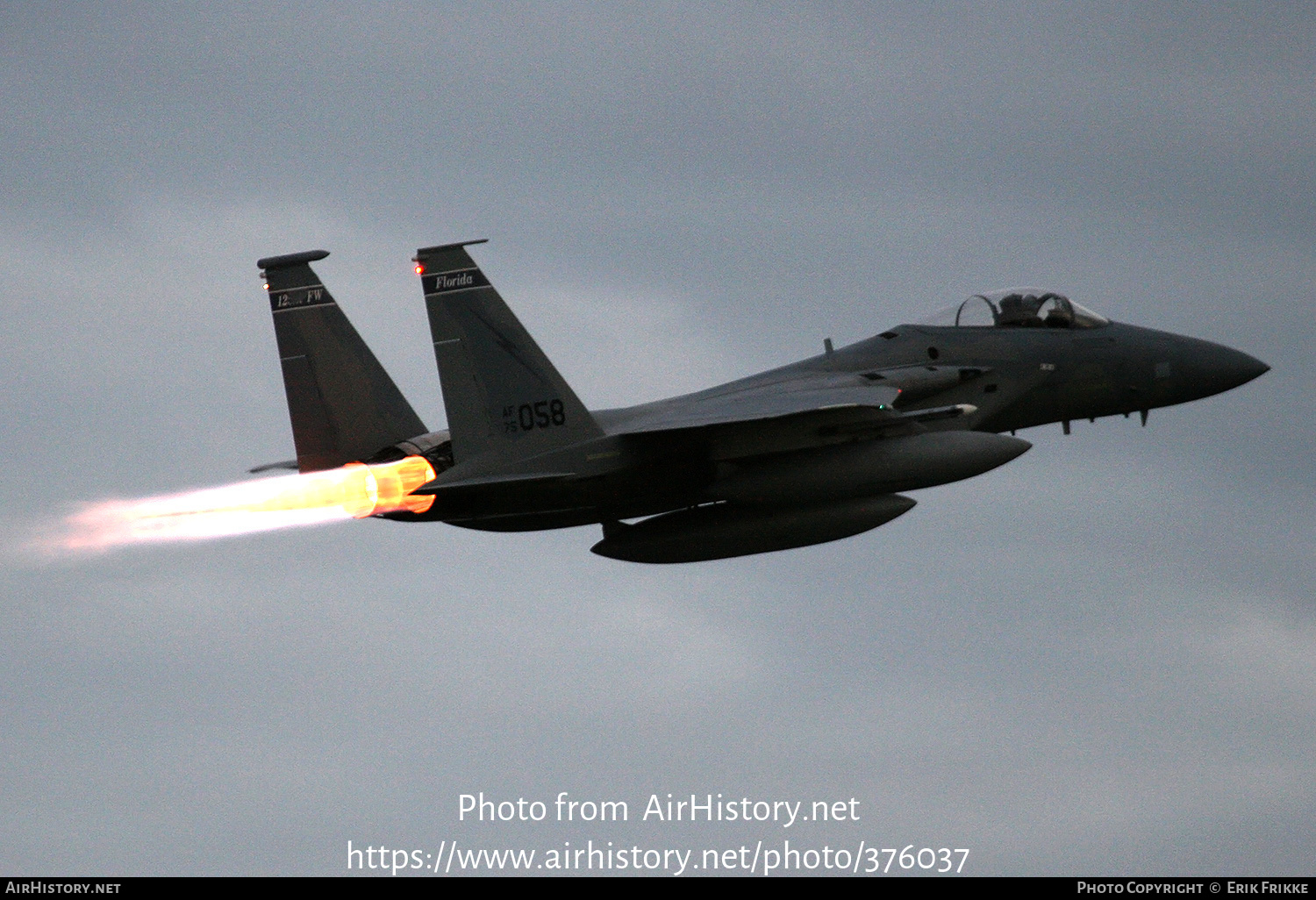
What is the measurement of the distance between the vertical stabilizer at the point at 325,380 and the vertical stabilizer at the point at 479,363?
128 inches

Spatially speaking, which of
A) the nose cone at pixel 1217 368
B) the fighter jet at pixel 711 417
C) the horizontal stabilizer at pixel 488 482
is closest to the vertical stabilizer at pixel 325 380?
the fighter jet at pixel 711 417

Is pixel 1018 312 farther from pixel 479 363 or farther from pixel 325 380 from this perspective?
pixel 325 380

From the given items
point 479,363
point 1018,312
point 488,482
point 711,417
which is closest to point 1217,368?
point 1018,312

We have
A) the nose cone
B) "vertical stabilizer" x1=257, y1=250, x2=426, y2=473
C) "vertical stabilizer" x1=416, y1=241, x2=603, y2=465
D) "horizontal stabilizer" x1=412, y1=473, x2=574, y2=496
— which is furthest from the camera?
the nose cone

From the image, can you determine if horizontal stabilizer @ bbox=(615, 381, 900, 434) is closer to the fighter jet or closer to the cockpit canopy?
the fighter jet

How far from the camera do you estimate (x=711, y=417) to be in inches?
984

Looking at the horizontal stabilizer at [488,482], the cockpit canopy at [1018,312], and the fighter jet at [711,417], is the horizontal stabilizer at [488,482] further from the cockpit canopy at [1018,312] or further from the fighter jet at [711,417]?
the cockpit canopy at [1018,312]

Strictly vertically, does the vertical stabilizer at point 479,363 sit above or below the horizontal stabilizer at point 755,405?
above

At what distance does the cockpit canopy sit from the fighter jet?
29 mm

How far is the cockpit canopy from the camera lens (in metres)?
28.3

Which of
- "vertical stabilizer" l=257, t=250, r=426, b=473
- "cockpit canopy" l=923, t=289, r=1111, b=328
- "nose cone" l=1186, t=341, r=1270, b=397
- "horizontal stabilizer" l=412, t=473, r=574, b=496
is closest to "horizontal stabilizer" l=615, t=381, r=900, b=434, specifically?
"horizontal stabilizer" l=412, t=473, r=574, b=496

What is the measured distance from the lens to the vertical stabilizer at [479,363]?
24.4 meters

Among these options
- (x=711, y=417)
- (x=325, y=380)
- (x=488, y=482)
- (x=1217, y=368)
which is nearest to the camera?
(x=488, y=482)

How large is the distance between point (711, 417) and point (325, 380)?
19.6ft
